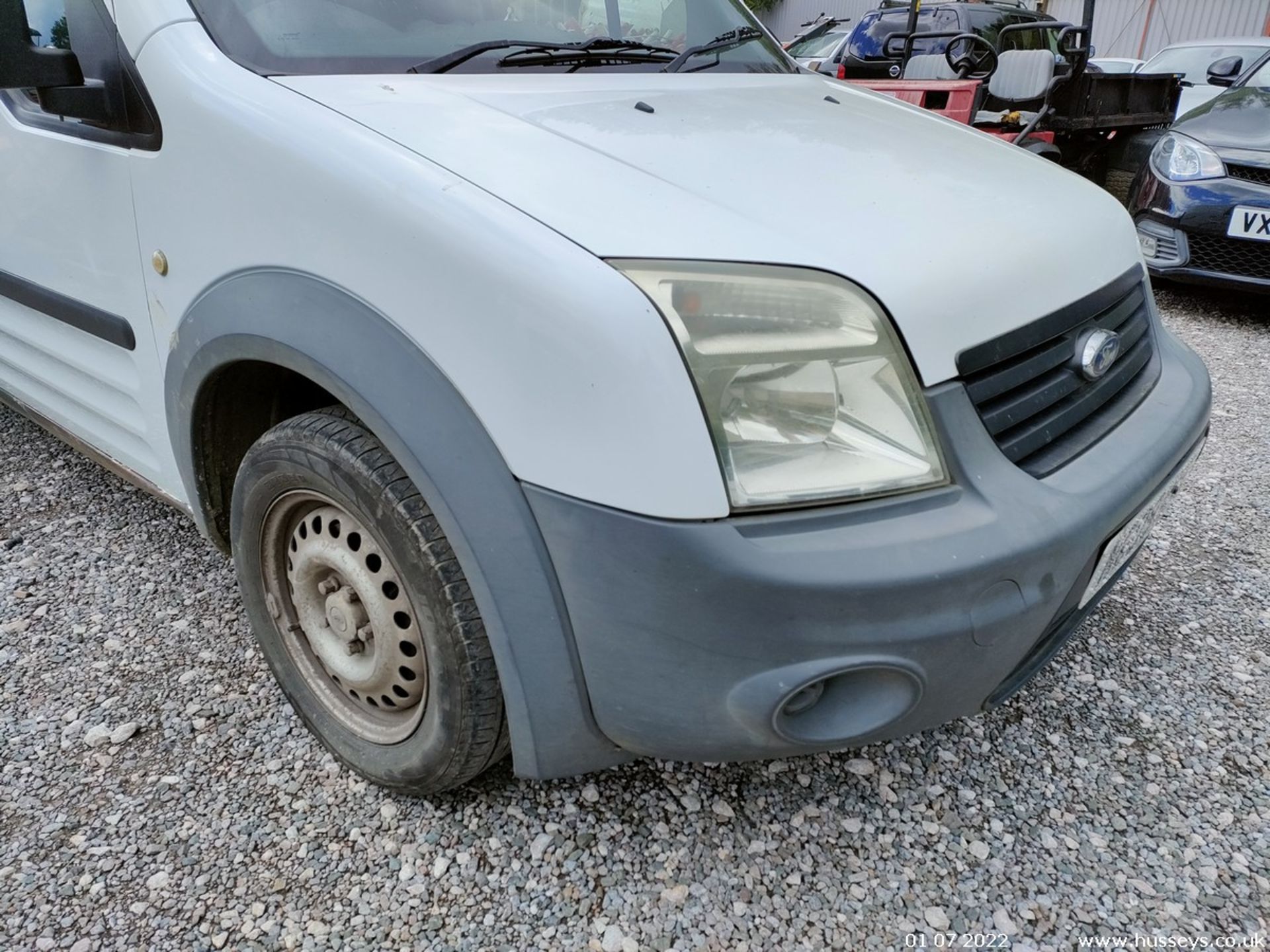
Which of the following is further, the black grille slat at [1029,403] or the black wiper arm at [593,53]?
the black wiper arm at [593,53]

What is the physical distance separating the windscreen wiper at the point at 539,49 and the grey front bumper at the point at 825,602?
39.7 inches

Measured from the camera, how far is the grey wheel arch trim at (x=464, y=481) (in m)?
1.31

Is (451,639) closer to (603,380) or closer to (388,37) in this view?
(603,380)

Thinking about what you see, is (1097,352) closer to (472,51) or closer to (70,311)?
(472,51)

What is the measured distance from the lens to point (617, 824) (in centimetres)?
176

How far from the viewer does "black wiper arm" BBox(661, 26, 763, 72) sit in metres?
2.15

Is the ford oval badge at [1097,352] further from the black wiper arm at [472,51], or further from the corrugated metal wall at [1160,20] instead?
the corrugated metal wall at [1160,20]

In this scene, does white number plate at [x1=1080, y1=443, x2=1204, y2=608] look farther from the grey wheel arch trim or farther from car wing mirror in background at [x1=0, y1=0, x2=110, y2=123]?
car wing mirror in background at [x1=0, y1=0, x2=110, y2=123]

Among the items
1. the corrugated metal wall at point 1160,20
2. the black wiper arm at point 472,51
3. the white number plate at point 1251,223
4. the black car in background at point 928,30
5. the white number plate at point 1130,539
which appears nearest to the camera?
the white number plate at point 1130,539

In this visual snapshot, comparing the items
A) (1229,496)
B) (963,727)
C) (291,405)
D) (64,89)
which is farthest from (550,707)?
(1229,496)

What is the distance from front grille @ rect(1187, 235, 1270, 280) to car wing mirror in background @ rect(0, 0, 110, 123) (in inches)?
196

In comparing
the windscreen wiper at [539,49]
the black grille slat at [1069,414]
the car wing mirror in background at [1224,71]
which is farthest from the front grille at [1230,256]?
the windscreen wiper at [539,49]

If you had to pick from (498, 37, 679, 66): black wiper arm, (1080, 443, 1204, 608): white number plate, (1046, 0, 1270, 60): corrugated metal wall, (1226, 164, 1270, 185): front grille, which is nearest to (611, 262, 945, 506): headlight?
(1080, 443, 1204, 608): white number plate

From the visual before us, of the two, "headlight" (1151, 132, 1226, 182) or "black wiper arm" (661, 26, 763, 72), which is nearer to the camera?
"black wiper arm" (661, 26, 763, 72)
